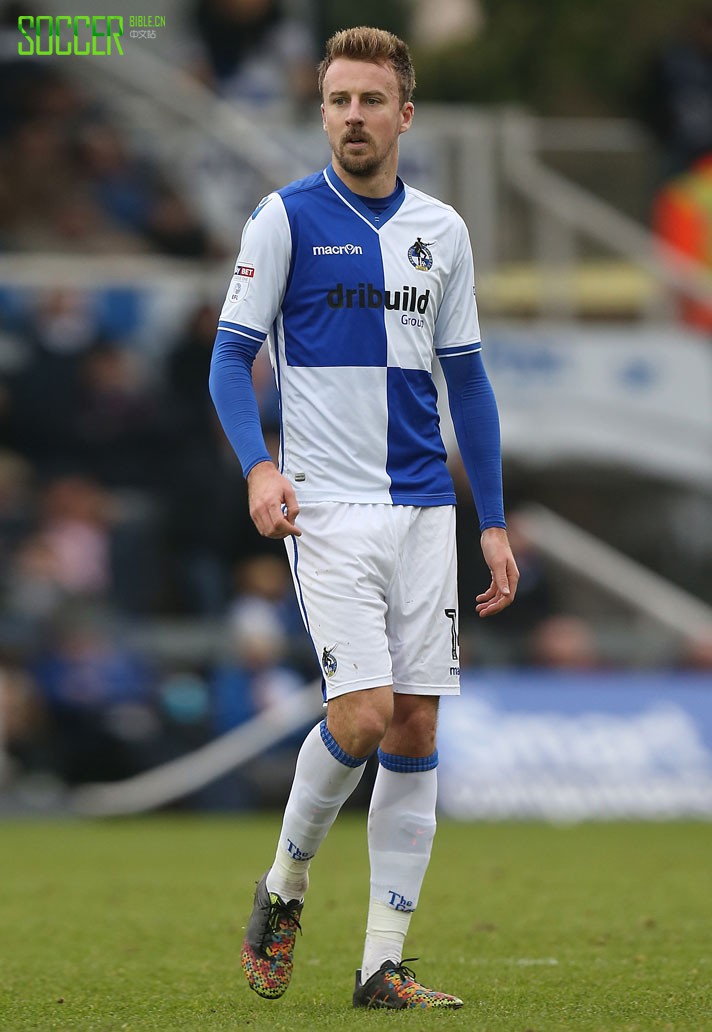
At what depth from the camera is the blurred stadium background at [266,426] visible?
43.6 ft

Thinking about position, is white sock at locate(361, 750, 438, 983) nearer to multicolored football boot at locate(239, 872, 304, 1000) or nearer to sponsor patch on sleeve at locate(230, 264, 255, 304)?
multicolored football boot at locate(239, 872, 304, 1000)

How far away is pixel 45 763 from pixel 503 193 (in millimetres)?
6496

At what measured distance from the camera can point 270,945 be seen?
5227 mm

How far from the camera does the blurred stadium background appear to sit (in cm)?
1328

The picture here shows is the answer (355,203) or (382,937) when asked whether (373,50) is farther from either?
(382,937)

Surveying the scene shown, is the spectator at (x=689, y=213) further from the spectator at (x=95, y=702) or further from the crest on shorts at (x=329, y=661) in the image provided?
the crest on shorts at (x=329, y=661)

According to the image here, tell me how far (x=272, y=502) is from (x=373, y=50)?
135cm

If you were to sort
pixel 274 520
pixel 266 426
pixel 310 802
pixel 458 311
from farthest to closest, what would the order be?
pixel 266 426 < pixel 458 311 < pixel 310 802 < pixel 274 520

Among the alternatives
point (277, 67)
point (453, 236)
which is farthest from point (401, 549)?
point (277, 67)

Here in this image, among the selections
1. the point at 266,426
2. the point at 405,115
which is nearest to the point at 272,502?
the point at 405,115

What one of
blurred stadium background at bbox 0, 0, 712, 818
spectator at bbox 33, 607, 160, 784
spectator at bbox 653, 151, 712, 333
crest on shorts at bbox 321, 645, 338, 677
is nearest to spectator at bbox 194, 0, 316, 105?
blurred stadium background at bbox 0, 0, 712, 818

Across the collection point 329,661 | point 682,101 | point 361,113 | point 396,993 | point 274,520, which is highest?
point 682,101

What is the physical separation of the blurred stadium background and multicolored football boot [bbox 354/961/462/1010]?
25.6ft

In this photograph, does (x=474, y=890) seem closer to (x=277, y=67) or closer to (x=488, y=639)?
(x=488, y=639)
